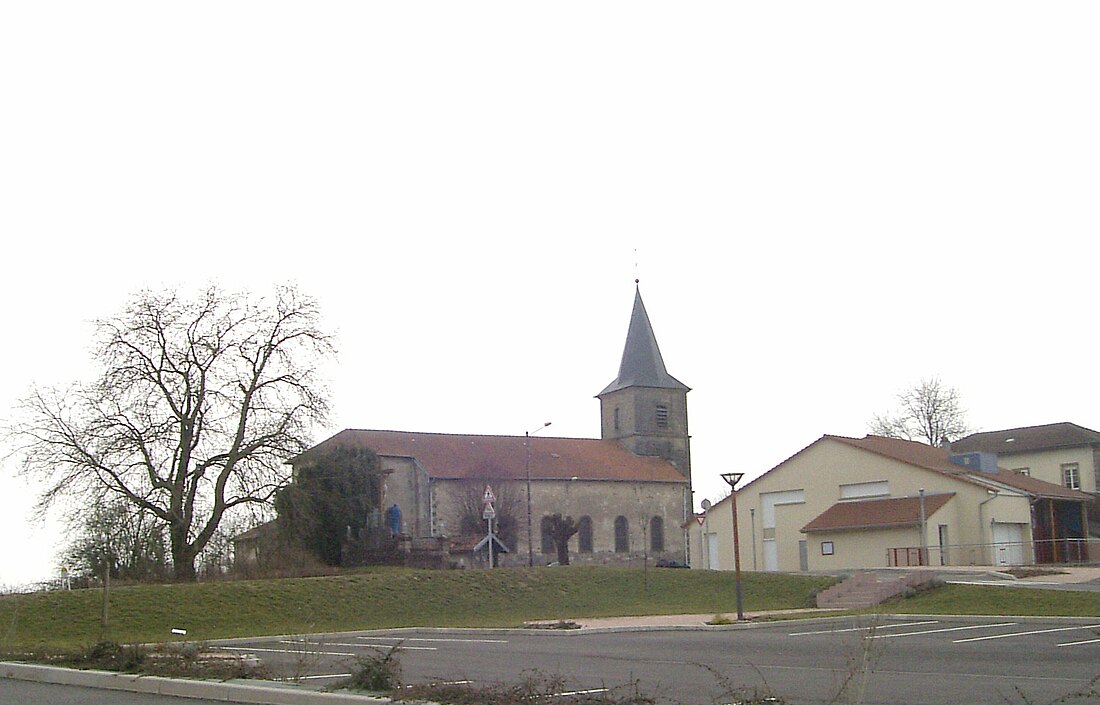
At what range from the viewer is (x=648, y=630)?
2731 cm

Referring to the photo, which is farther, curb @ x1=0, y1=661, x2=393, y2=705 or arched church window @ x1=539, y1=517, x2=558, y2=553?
arched church window @ x1=539, y1=517, x2=558, y2=553

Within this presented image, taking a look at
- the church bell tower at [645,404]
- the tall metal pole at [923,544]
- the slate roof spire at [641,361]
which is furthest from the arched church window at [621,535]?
the tall metal pole at [923,544]

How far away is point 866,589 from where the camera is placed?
34812 mm

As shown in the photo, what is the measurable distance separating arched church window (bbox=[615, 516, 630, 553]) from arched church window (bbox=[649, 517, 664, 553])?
2.14 metres

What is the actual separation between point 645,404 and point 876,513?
38423 mm

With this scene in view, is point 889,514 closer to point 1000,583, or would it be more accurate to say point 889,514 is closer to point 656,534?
point 1000,583

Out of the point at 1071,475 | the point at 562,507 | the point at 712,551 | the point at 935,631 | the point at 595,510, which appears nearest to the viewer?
the point at 935,631

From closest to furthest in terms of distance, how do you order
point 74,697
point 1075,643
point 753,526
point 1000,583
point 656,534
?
1. point 74,697
2. point 1075,643
3. point 1000,583
4. point 753,526
5. point 656,534

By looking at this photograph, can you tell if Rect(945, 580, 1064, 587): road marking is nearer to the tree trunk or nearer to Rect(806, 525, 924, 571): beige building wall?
Rect(806, 525, 924, 571): beige building wall

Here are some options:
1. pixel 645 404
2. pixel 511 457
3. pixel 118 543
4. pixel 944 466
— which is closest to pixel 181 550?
pixel 118 543

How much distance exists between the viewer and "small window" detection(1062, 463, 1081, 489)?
241 feet

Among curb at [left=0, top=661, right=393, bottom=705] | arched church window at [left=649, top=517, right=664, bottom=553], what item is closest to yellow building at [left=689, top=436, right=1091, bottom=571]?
arched church window at [left=649, top=517, right=664, bottom=553]

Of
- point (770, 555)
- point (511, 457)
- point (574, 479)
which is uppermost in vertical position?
point (511, 457)

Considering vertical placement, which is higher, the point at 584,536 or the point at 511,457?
the point at 511,457
